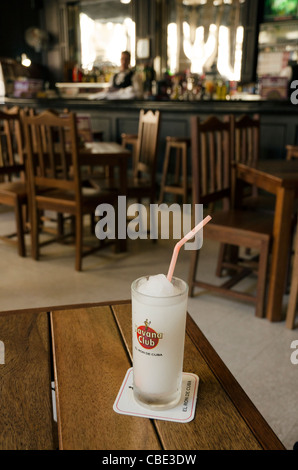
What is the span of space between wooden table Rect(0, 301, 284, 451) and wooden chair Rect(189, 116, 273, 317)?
4.27 feet

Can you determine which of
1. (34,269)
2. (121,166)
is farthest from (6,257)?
(121,166)

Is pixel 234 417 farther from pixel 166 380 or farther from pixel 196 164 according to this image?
pixel 196 164

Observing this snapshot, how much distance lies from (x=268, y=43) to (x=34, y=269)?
581cm

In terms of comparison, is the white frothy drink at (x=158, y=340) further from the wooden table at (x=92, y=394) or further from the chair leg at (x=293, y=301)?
the chair leg at (x=293, y=301)

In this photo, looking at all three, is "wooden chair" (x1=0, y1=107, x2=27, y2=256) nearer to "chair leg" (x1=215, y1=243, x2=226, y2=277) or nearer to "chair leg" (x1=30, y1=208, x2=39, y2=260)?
"chair leg" (x1=30, y1=208, x2=39, y2=260)

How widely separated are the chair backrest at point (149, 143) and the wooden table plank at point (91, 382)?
2365mm

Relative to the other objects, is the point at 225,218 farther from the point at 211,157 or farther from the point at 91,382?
the point at 91,382

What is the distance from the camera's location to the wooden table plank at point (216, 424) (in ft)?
2.11

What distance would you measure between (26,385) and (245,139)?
2470 mm

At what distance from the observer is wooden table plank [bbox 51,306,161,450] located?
65 centimetres

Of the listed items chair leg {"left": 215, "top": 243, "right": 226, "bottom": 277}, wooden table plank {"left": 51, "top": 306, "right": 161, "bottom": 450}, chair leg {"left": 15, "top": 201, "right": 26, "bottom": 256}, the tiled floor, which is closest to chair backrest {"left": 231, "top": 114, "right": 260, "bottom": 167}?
chair leg {"left": 215, "top": 243, "right": 226, "bottom": 277}
